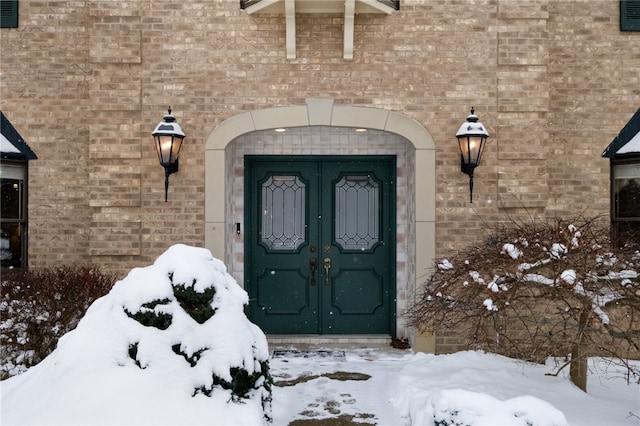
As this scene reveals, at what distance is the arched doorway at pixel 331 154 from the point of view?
5926mm

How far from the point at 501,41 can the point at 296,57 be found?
96.0 inches

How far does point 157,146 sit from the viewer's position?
564 cm

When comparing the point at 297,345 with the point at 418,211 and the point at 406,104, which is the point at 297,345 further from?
the point at 406,104

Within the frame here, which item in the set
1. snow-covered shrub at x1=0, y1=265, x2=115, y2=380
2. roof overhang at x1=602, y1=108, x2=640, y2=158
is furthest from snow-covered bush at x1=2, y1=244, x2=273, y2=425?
roof overhang at x1=602, y1=108, x2=640, y2=158

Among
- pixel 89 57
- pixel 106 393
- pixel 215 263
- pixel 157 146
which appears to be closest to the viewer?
pixel 106 393

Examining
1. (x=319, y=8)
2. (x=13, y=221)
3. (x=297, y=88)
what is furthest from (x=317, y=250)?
(x=13, y=221)

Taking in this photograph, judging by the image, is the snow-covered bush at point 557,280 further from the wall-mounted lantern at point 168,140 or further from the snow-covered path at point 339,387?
the wall-mounted lantern at point 168,140

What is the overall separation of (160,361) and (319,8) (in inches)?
174

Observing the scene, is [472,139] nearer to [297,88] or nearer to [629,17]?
[297,88]

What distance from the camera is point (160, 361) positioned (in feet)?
9.75

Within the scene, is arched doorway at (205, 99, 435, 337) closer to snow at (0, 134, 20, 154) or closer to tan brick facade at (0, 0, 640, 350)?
tan brick facade at (0, 0, 640, 350)

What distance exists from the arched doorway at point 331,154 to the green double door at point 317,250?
0.51 feet

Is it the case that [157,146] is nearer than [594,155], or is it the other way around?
[157,146]

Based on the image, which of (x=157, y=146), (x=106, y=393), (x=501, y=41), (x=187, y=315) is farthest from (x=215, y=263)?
(x=501, y=41)
